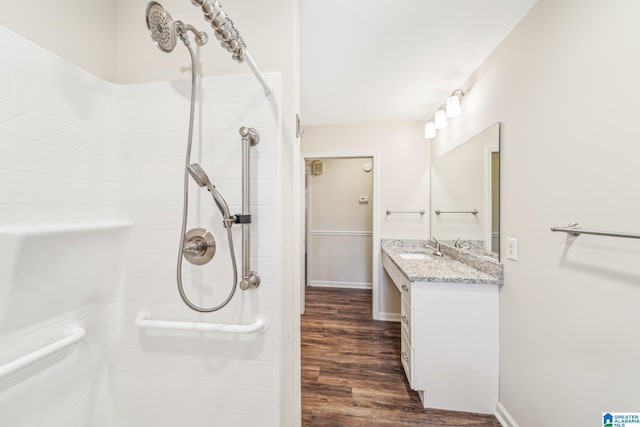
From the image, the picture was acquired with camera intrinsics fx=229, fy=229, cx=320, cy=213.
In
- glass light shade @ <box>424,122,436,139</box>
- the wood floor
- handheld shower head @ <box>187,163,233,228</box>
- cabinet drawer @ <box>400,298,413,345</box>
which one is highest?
glass light shade @ <box>424,122,436,139</box>

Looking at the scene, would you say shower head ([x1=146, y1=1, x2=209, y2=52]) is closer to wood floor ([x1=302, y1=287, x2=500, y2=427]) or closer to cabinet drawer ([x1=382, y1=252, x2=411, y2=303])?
cabinet drawer ([x1=382, y1=252, x2=411, y2=303])

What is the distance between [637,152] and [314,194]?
3514 millimetres

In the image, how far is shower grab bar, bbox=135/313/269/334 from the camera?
945 mm

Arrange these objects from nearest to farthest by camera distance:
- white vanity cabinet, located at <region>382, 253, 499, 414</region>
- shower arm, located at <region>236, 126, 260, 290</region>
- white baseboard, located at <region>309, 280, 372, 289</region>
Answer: shower arm, located at <region>236, 126, 260, 290</region> → white vanity cabinet, located at <region>382, 253, 499, 414</region> → white baseboard, located at <region>309, 280, 372, 289</region>

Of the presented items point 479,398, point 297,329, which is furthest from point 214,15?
point 479,398

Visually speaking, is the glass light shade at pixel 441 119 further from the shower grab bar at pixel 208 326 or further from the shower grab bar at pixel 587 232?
the shower grab bar at pixel 208 326

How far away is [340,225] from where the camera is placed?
4.04 metres

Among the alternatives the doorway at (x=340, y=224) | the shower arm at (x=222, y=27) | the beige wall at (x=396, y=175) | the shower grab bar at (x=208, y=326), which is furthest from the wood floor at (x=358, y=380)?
the shower arm at (x=222, y=27)

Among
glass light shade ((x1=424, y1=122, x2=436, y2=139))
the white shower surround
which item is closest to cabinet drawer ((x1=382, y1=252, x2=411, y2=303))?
the white shower surround

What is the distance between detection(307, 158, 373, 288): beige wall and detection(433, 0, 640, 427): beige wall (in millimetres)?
2514

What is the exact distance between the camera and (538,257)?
3.98ft

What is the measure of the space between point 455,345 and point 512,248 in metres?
0.74

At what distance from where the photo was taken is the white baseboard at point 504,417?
54.2 inches

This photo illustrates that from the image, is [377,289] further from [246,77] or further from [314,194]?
[246,77]
